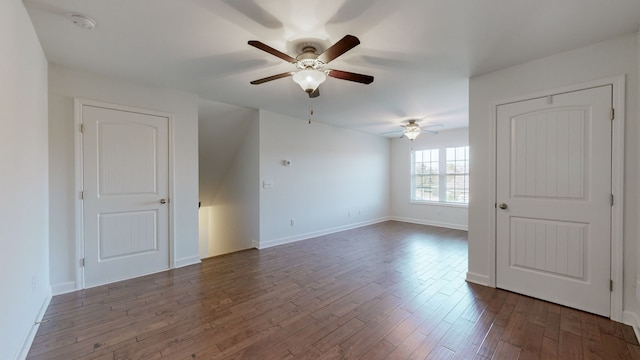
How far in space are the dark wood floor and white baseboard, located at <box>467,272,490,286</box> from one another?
0.36 ft

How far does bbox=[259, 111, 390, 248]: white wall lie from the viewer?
4.66 metres

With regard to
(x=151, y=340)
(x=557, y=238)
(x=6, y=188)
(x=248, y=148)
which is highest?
(x=248, y=148)

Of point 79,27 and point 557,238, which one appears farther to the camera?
point 557,238

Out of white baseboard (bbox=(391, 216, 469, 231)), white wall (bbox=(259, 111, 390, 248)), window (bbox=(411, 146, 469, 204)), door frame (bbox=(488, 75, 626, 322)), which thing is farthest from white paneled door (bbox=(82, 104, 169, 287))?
window (bbox=(411, 146, 469, 204))

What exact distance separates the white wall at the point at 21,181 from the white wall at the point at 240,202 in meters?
2.61

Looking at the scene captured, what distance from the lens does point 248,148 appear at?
4781 mm

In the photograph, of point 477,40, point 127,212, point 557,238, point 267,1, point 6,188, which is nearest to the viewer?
point 6,188

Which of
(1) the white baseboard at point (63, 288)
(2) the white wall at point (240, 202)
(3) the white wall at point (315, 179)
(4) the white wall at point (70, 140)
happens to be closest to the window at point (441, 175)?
(3) the white wall at point (315, 179)

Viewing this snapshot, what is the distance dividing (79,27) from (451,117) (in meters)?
5.34

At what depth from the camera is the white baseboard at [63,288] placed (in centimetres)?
273

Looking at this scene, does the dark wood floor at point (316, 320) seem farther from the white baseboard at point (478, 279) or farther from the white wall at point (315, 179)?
the white wall at point (315, 179)

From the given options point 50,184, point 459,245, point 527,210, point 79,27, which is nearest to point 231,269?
point 50,184

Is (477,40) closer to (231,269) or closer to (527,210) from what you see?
(527,210)

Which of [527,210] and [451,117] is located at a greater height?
[451,117]
